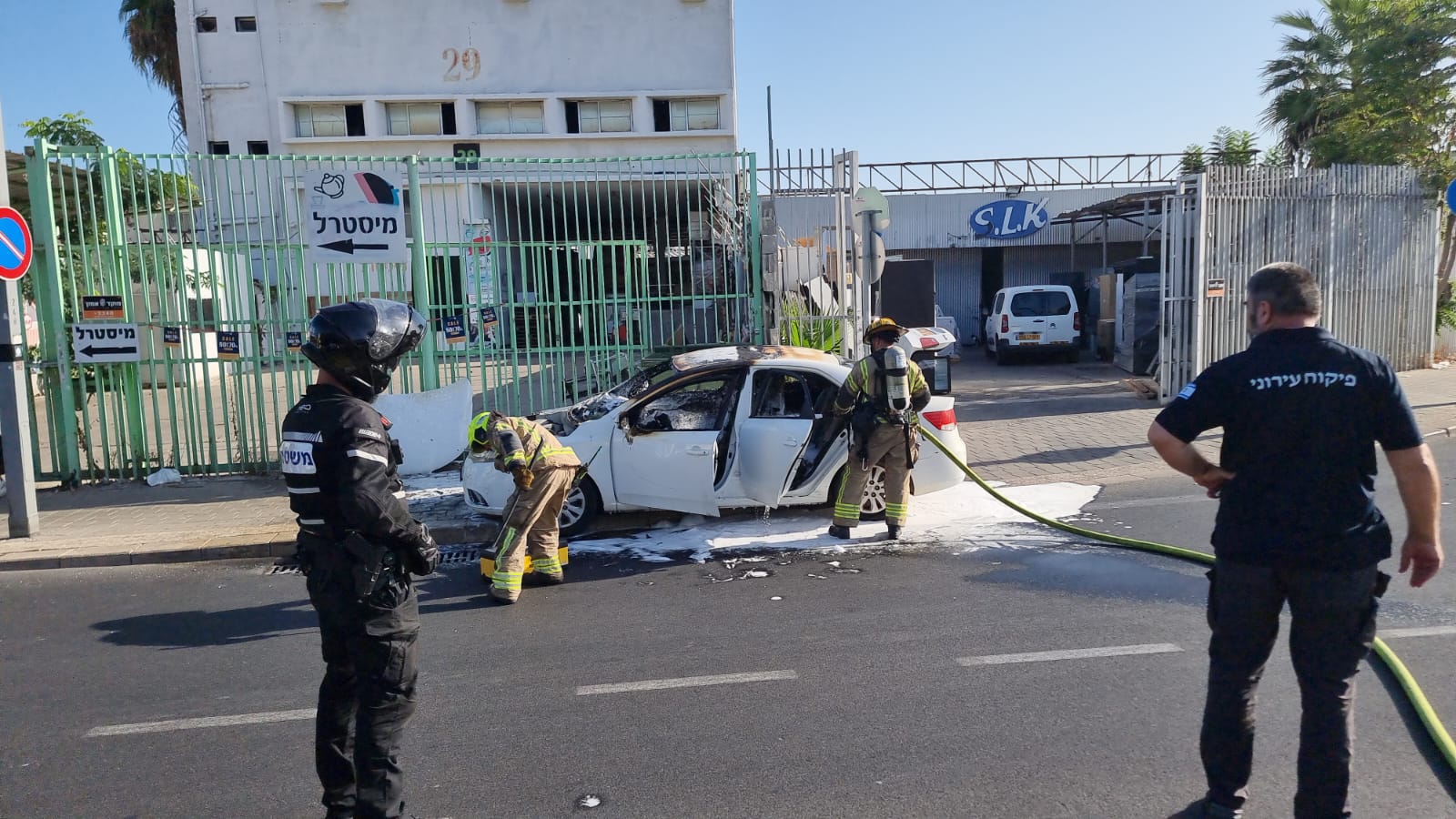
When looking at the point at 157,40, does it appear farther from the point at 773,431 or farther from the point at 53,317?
the point at 773,431

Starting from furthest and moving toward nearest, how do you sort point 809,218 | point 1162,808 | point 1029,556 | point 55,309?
point 809,218 < point 55,309 < point 1029,556 < point 1162,808

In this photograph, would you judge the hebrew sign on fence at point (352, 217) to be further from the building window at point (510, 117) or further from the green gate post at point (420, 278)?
the building window at point (510, 117)

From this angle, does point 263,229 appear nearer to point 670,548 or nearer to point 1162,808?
point 670,548

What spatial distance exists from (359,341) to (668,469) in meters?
4.19

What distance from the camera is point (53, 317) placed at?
9.46m

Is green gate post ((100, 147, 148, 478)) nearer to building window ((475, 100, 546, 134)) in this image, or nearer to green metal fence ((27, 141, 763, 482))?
green metal fence ((27, 141, 763, 482))

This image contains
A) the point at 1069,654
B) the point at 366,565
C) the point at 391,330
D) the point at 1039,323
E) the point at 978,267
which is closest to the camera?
the point at 366,565

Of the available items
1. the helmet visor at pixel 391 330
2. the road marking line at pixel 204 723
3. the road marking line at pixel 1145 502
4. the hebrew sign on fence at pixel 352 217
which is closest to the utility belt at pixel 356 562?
the helmet visor at pixel 391 330

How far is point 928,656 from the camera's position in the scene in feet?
16.1

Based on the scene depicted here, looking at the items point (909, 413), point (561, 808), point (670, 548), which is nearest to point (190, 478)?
point (670, 548)

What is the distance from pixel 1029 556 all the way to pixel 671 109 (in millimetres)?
23178

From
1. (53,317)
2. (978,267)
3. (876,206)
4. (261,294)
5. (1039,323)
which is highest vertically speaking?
(876,206)

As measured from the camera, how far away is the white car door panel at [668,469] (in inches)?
287

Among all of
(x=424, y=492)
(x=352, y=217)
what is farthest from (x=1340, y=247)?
(x=352, y=217)
